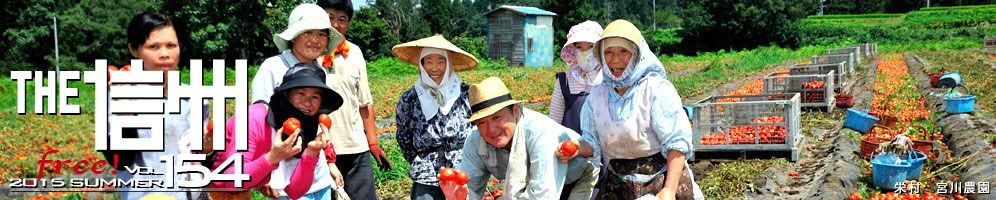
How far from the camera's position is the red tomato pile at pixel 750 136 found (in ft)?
25.9

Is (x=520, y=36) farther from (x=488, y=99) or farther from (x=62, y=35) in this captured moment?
(x=488, y=99)

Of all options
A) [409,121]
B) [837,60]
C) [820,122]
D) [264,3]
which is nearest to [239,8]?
[264,3]

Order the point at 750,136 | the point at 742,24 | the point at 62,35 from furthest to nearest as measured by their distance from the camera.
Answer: the point at 742,24 < the point at 62,35 < the point at 750,136

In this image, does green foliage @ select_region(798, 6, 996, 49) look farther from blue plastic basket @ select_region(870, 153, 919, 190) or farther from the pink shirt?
the pink shirt

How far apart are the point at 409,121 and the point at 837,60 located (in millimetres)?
18148

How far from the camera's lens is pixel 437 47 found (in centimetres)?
349

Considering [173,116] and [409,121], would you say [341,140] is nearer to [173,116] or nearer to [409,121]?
[409,121]

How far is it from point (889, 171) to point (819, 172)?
0.91 m

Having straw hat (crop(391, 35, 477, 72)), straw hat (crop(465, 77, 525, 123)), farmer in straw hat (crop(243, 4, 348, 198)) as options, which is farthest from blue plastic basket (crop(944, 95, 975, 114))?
farmer in straw hat (crop(243, 4, 348, 198))

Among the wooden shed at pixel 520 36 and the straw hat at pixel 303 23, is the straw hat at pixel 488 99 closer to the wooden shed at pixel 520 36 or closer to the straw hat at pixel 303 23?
the straw hat at pixel 303 23

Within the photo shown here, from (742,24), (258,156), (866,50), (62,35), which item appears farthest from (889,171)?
(742,24)

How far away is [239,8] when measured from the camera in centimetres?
2884

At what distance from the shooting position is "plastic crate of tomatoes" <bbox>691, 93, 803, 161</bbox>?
770cm

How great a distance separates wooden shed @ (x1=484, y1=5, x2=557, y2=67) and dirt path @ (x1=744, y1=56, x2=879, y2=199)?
2718 cm
